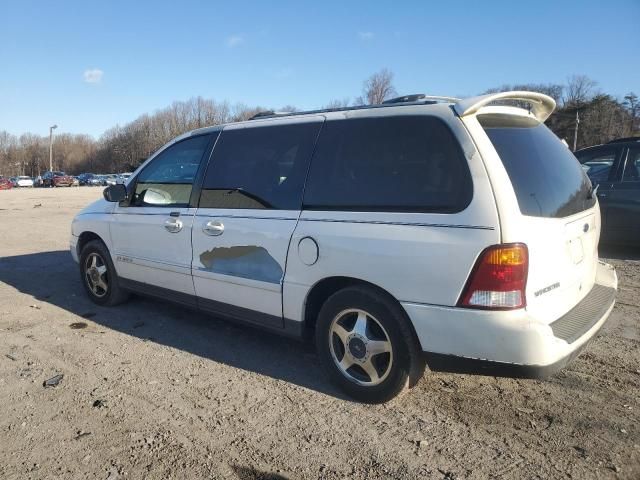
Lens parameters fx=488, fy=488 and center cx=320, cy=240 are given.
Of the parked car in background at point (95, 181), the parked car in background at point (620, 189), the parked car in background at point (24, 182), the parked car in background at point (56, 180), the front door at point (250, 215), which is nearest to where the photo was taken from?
the front door at point (250, 215)

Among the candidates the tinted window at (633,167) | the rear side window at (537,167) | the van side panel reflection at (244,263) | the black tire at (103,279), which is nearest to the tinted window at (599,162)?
the tinted window at (633,167)

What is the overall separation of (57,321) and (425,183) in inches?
155

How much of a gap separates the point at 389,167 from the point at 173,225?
6.94 ft

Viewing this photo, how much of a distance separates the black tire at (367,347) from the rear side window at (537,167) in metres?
0.97

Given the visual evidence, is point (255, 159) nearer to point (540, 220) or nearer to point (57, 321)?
point (540, 220)

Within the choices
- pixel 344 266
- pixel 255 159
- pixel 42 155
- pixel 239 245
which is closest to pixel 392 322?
pixel 344 266

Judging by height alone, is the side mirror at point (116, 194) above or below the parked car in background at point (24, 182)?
above

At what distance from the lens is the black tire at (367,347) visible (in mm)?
2951

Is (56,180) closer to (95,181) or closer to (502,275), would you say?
(95,181)

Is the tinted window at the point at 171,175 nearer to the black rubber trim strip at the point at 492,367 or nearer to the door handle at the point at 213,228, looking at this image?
the door handle at the point at 213,228

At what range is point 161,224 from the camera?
14.5 ft

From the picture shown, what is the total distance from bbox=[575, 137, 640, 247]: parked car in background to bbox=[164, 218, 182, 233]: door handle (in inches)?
235

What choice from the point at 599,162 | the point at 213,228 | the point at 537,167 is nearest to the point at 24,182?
the point at 599,162

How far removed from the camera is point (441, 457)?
2596 millimetres
